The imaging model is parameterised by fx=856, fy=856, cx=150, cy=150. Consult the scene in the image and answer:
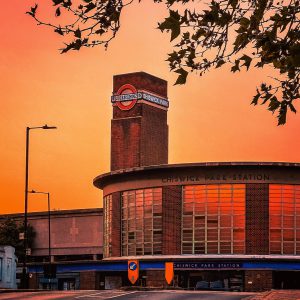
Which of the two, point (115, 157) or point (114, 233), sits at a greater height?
point (115, 157)

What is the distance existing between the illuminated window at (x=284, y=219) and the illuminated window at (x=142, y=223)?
12.3 m

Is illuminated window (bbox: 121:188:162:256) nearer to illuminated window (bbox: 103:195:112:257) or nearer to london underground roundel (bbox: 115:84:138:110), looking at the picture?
illuminated window (bbox: 103:195:112:257)

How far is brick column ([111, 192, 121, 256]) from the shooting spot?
97.6 metres

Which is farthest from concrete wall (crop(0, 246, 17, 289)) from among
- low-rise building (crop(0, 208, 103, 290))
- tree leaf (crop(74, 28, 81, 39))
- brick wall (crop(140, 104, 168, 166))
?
tree leaf (crop(74, 28, 81, 39))

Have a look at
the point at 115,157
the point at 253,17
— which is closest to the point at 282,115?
the point at 253,17

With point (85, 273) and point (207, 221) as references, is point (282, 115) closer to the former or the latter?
point (207, 221)

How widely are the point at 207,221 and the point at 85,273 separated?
1830 centimetres

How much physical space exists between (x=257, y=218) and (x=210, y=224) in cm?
502

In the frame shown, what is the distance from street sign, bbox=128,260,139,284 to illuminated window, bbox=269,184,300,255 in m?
14.5

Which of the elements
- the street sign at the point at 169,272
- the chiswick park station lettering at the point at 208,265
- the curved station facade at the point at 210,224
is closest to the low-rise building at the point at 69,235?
the curved station facade at the point at 210,224

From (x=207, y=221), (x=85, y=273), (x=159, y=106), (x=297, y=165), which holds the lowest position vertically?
(x=85, y=273)

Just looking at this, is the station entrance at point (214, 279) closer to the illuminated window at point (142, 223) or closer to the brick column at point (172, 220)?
the brick column at point (172, 220)

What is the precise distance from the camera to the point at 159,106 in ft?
463

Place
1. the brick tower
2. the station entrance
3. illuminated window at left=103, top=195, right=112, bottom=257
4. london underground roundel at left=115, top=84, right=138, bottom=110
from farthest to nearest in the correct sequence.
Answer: london underground roundel at left=115, top=84, right=138, bottom=110 → the brick tower → illuminated window at left=103, top=195, right=112, bottom=257 → the station entrance
